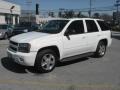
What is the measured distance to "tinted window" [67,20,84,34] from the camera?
795 centimetres

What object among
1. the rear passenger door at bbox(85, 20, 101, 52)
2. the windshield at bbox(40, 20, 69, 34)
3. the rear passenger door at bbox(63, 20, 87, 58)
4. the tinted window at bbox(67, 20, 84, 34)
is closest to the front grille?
the windshield at bbox(40, 20, 69, 34)

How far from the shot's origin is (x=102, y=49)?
1005 centimetres

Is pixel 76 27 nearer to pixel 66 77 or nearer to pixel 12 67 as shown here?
pixel 66 77

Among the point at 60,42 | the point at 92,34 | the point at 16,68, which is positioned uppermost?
the point at 92,34

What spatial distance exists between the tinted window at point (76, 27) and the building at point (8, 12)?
108 ft

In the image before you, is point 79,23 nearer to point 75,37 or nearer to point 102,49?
point 75,37

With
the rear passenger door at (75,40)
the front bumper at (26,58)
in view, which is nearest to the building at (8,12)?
the rear passenger door at (75,40)

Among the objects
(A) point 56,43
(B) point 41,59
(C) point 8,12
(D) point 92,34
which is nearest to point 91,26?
(D) point 92,34

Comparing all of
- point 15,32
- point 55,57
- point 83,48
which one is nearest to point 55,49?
point 55,57

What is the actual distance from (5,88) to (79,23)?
409cm

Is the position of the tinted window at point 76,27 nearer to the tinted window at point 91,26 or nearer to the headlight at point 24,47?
the tinted window at point 91,26

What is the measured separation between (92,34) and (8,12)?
36.2 m

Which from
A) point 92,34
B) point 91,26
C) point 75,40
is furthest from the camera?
point 91,26

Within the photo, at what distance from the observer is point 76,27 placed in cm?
825
